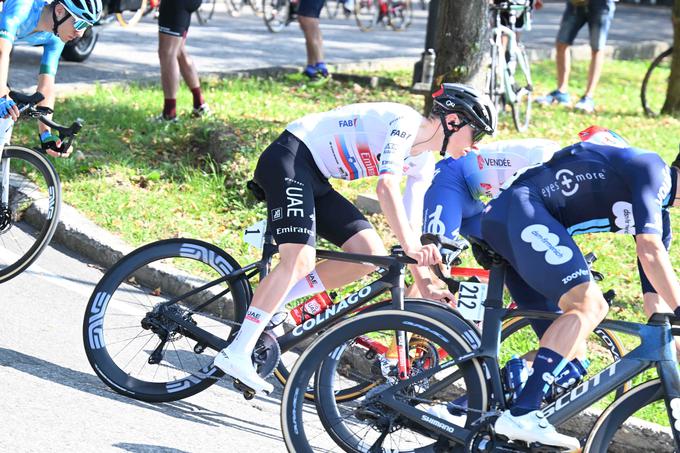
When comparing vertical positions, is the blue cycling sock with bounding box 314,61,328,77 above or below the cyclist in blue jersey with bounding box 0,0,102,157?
below

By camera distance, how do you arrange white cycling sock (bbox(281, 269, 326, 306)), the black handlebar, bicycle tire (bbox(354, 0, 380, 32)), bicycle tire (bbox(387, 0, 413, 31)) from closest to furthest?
white cycling sock (bbox(281, 269, 326, 306)) → the black handlebar → bicycle tire (bbox(354, 0, 380, 32)) → bicycle tire (bbox(387, 0, 413, 31))

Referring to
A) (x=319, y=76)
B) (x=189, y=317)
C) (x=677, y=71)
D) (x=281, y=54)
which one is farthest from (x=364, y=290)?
(x=281, y=54)

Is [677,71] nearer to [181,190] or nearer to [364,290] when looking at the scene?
[181,190]

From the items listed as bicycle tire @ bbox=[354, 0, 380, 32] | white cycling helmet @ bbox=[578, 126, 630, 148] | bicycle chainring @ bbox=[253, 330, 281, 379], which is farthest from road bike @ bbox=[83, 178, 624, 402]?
bicycle tire @ bbox=[354, 0, 380, 32]

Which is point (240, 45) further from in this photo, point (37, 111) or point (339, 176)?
point (339, 176)

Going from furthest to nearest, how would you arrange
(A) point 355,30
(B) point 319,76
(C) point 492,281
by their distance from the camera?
(A) point 355,30 < (B) point 319,76 < (C) point 492,281

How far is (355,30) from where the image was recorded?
851 inches

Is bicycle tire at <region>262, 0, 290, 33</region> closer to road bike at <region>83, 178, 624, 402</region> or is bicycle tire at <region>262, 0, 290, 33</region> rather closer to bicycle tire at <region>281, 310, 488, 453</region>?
road bike at <region>83, 178, 624, 402</region>

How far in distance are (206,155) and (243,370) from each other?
4.19m

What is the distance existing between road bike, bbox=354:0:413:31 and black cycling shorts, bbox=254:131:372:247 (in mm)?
17024

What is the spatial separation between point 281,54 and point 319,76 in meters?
3.54

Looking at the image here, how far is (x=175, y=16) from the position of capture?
9633 millimetres

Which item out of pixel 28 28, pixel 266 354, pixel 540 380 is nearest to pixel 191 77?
pixel 28 28

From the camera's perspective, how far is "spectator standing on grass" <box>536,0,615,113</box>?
42.3 ft
